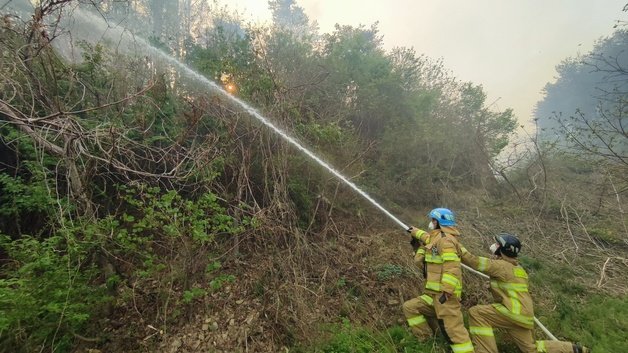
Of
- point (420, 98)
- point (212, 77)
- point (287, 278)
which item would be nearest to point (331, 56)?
point (420, 98)

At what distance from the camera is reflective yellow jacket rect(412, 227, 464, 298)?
381cm

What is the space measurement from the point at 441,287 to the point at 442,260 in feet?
1.19

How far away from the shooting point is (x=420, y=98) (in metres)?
11.3

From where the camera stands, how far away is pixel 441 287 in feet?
12.5

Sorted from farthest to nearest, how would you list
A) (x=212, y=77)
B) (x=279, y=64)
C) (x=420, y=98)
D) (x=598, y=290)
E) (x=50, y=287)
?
(x=420, y=98) → (x=279, y=64) → (x=212, y=77) → (x=598, y=290) → (x=50, y=287)

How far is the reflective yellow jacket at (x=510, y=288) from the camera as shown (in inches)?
143

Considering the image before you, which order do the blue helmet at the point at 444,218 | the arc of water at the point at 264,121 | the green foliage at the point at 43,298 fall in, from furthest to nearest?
the arc of water at the point at 264,121 < the blue helmet at the point at 444,218 < the green foliage at the point at 43,298

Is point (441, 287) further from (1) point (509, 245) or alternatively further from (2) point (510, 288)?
(1) point (509, 245)

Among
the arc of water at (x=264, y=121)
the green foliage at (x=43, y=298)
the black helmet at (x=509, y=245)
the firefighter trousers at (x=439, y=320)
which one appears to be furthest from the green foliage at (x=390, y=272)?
the green foliage at (x=43, y=298)

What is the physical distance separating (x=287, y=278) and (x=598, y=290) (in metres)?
5.71

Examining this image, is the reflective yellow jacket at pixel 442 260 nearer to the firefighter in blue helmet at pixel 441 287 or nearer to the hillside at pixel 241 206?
the firefighter in blue helmet at pixel 441 287

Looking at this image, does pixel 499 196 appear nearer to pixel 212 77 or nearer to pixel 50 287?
pixel 212 77

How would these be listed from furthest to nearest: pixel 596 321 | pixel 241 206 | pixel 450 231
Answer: pixel 241 206 → pixel 596 321 → pixel 450 231

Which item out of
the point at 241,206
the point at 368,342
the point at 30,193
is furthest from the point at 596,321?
the point at 30,193
